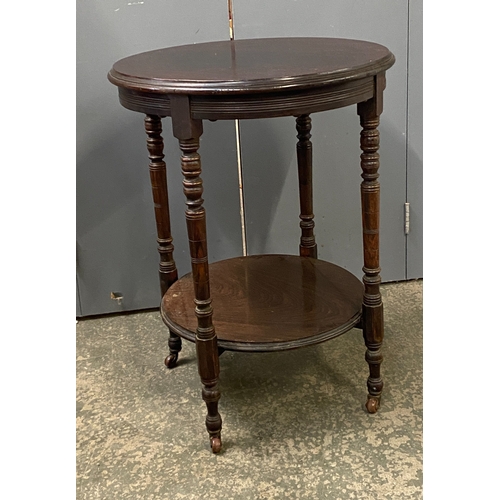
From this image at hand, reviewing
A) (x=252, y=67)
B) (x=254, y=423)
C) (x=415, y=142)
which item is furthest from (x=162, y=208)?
(x=415, y=142)

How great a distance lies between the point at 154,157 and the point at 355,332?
40.3 inches

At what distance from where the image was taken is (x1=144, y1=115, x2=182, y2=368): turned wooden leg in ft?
6.57

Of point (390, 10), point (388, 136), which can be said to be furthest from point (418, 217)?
point (390, 10)

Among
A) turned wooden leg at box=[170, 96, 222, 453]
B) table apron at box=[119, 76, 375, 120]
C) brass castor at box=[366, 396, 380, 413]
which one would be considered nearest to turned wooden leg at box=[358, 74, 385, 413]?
brass castor at box=[366, 396, 380, 413]

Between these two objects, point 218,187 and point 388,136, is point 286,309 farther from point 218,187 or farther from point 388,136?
point 388,136

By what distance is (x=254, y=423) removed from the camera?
1951mm

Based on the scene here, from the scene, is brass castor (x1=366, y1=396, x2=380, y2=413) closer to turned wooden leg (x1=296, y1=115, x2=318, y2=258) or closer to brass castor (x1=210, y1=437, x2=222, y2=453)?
brass castor (x1=210, y1=437, x2=222, y2=453)

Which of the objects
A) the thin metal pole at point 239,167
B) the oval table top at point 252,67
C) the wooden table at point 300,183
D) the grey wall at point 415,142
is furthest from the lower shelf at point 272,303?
the oval table top at point 252,67

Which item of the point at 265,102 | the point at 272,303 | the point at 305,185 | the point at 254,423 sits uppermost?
the point at 265,102

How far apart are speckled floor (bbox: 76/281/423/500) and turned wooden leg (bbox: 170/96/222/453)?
0.46ft

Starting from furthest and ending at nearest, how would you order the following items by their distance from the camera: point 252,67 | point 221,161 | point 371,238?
point 221,161 < point 371,238 < point 252,67

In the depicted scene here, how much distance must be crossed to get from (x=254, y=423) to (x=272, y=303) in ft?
1.24

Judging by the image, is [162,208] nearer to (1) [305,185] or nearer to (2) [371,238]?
(1) [305,185]

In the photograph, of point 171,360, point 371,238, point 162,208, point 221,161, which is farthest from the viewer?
point 221,161
